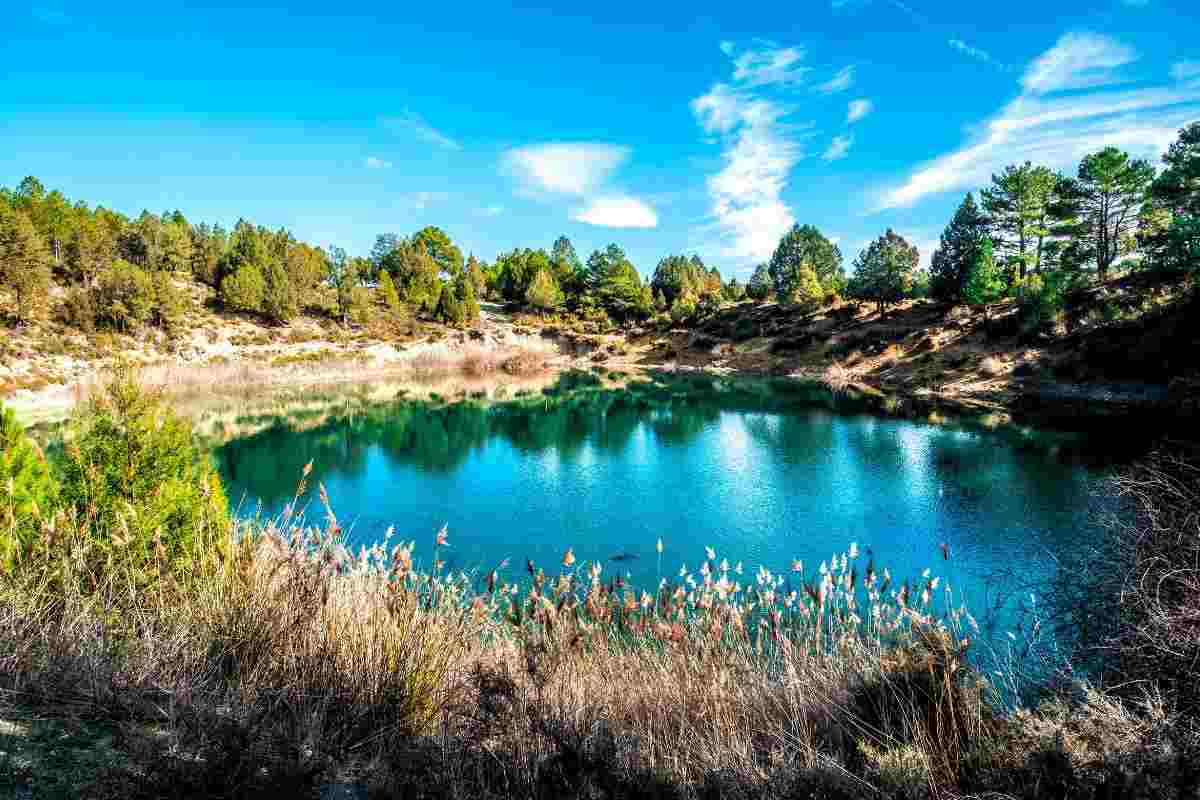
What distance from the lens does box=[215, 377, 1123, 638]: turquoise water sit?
47.7 feet

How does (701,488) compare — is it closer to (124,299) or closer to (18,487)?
(18,487)

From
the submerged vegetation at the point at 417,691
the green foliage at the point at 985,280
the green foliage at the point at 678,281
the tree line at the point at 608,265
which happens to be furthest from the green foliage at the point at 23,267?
the green foliage at the point at 985,280

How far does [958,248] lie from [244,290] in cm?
7477

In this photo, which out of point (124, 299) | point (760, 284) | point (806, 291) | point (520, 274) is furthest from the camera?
point (520, 274)

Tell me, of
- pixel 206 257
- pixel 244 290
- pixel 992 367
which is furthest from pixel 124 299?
pixel 992 367

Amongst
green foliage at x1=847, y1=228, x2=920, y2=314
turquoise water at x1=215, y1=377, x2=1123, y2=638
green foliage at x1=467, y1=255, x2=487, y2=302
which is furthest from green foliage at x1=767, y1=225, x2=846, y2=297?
green foliage at x1=467, y1=255, x2=487, y2=302

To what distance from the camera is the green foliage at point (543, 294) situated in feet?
301

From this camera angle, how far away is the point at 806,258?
75188 mm

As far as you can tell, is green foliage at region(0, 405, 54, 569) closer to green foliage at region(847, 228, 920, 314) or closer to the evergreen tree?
the evergreen tree

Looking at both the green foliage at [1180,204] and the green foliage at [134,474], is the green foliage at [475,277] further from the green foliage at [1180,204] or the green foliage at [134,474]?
the green foliage at [134,474]

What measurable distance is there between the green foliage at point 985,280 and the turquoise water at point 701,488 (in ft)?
62.0

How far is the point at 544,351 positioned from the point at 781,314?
102ft

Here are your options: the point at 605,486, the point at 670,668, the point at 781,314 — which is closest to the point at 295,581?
the point at 670,668

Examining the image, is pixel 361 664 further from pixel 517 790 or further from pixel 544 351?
Result: pixel 544 351
